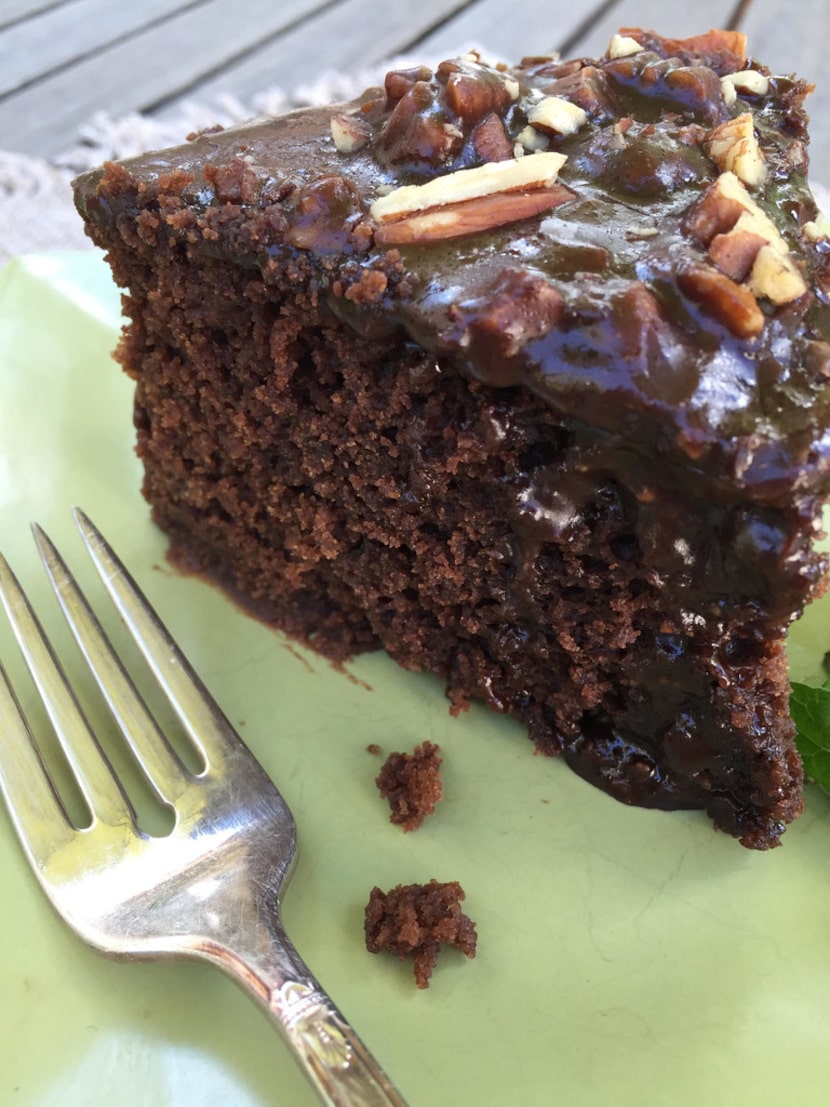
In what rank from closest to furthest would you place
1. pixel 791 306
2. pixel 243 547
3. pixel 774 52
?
pixel 791 306 → pixel 243 547 → pixel 774 52

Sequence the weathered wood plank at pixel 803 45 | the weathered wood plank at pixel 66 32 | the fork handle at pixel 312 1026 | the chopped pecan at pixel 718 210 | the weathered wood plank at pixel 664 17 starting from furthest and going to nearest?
the weathered wood plank at pixel 664 17, the weathered wood plank at pixel 66 32, the weathered wood plank at pixel 803 45, the chopped pecan at pixel 718 210, the fork handle at pixel 312 1026

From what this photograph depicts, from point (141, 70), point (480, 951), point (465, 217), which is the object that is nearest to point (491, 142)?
point (465, 217)

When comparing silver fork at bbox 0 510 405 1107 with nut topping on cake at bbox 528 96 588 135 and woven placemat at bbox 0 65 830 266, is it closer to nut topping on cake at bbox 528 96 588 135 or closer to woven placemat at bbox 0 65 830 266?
nut topping on cake at bbox 528 96 588 135

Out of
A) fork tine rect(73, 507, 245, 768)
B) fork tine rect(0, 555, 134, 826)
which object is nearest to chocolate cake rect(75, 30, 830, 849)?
fork tine rect(73, 507, 245, 768)

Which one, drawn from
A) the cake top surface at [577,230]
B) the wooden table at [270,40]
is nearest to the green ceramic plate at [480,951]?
the cake top surface at [577,230]

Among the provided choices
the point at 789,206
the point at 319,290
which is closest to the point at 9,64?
the point at 319,290

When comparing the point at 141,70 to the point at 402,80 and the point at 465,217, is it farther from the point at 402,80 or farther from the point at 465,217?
the point at 465,217

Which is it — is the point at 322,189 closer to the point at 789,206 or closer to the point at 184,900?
the point at 789,206

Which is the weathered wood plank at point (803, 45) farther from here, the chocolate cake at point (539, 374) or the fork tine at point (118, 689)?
the fork tine at point (118, 689)
